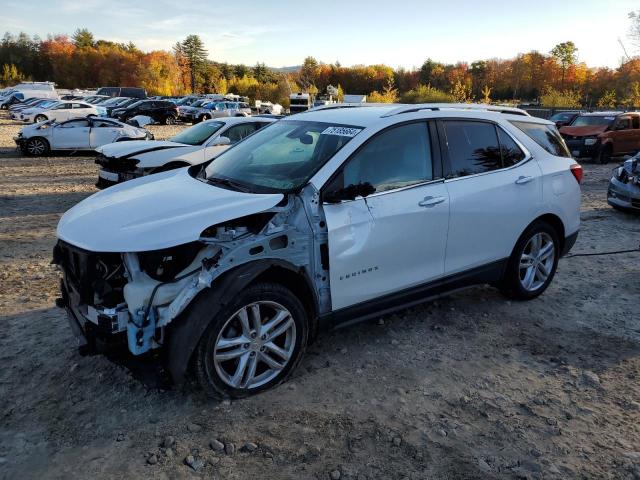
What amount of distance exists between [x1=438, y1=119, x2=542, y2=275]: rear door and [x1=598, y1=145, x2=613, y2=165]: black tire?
14449 millimetres

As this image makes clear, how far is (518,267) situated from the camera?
192 inches

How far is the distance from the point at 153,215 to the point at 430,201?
204cm

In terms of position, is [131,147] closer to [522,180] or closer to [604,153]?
[522,180]

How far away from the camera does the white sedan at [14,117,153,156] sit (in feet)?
54.7

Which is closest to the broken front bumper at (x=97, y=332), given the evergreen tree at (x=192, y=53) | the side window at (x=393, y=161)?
the side window at (x=393, y=161)

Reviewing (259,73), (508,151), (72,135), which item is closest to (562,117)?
(72,135)

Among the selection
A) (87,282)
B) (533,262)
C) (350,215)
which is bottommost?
(533,262)

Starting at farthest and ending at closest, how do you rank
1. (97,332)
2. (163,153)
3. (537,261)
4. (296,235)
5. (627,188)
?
(163,153) → (627,188) → (537,261) → (296,235) → (97,332)

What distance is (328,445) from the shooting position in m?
2.98

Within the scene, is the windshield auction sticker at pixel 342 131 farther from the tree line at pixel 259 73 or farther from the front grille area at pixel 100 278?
the tree line at pixel 259 73

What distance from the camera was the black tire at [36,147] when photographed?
1660 cm

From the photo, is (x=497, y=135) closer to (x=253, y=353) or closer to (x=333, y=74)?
(x=253, y=353)

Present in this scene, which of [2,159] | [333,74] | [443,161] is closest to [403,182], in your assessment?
[443,161]

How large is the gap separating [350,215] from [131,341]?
162cm
